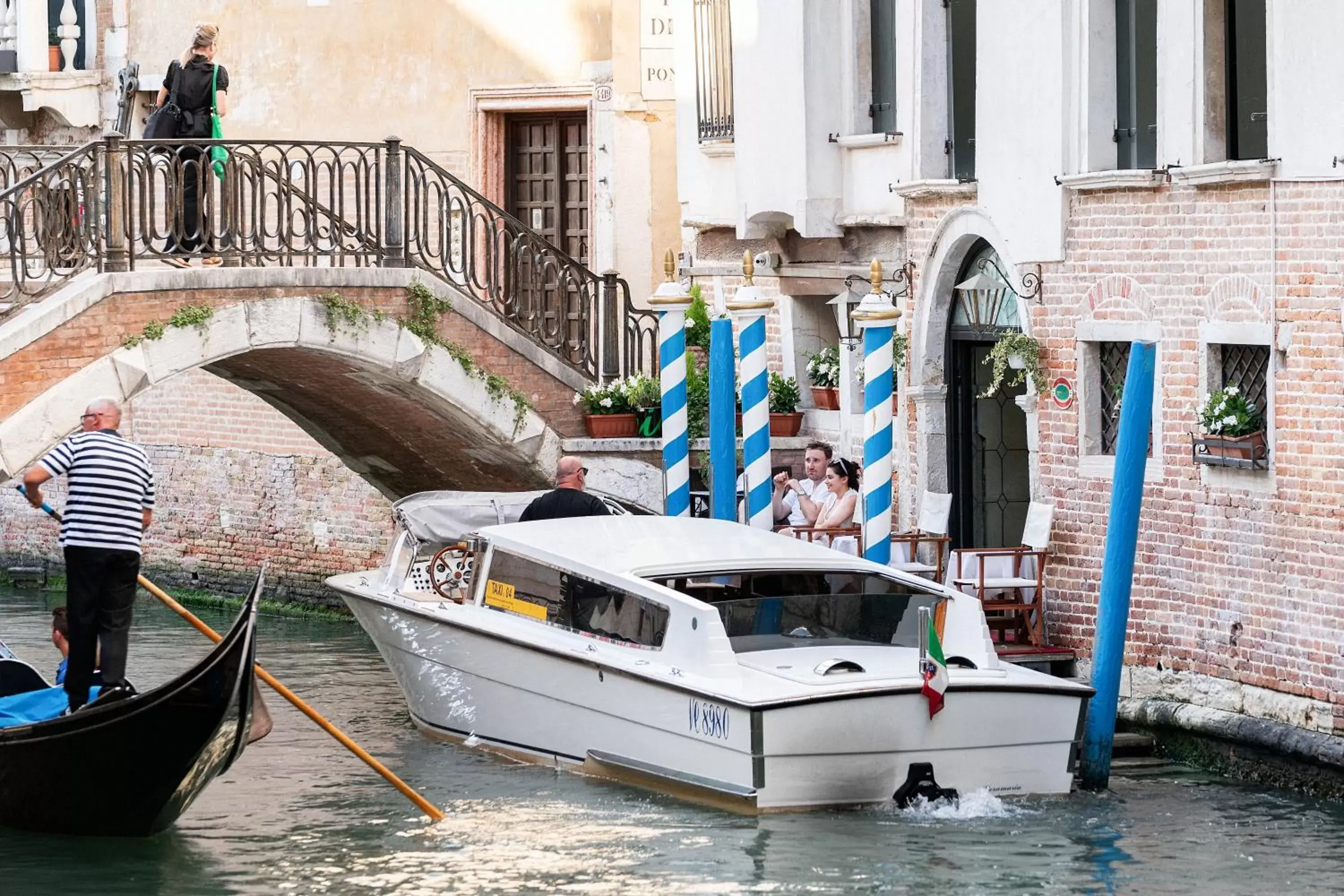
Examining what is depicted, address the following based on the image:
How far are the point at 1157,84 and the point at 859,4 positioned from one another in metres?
2.41

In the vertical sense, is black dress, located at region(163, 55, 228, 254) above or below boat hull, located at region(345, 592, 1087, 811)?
above

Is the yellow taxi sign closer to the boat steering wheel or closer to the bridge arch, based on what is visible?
the boat steering wheel

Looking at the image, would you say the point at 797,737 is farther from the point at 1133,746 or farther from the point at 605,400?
the point at 605,400

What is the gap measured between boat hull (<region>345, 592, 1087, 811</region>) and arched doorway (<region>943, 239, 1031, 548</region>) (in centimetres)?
301

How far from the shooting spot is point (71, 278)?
11102 millimetres

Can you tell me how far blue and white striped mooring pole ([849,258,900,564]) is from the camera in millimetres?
10453

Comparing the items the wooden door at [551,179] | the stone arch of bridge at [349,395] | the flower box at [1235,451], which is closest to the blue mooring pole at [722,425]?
the stone arch of bridge at [349,395]

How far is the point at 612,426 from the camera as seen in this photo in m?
13.1

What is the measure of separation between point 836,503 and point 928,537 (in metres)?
0.46

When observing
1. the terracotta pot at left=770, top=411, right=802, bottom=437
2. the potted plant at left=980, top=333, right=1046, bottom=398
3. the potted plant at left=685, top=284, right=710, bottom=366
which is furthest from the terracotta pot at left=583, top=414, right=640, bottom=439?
the potted plant at left=980, top=333, right=1046, bottom=398

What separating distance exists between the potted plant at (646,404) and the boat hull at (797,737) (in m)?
3.67

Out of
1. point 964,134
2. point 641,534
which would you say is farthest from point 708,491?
point 641,534

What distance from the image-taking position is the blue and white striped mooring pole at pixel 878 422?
1045 cm

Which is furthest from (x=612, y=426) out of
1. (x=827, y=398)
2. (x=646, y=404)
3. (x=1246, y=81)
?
(x=1246, y=81)
